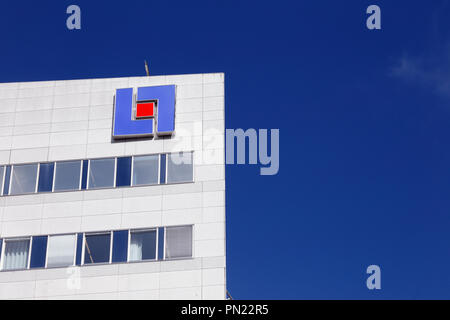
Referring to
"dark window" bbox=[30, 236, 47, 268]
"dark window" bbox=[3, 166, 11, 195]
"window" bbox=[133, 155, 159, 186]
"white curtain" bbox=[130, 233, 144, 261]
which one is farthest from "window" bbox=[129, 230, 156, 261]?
"dark window" bbox=[3, 166, 11, 195]

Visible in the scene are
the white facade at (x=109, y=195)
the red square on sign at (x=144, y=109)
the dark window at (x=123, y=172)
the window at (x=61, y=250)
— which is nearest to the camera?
the white facade at (x=109, y=195)

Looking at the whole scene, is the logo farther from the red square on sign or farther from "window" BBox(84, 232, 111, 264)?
"window" BBox(84, 232, 111, 264)

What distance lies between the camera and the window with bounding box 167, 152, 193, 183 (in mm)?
45562

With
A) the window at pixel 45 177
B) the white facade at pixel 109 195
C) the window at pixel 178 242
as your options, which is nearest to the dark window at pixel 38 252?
the white facade at pixel 109 195

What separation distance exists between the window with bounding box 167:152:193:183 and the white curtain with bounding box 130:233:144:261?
420 cm

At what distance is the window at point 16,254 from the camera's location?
147ft

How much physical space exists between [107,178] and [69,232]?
4317 mm

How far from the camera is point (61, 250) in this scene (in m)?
44.5

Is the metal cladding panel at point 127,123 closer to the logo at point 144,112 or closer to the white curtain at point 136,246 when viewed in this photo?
the logo at point 144,112

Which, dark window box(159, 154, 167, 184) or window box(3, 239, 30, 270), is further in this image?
dark window box(159, 154, 167, 184)

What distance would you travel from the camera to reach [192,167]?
150 ft

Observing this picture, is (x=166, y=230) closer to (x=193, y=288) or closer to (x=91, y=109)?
(x=193, y=288)

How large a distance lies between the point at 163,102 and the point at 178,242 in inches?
397
